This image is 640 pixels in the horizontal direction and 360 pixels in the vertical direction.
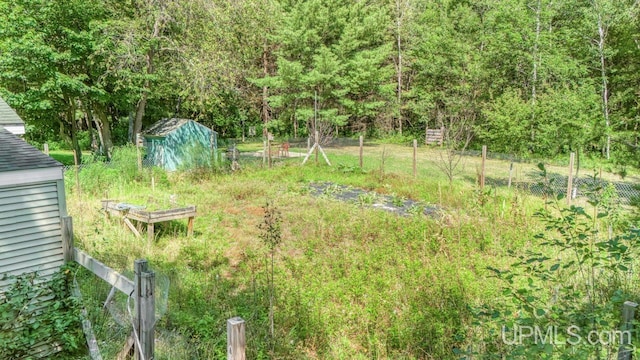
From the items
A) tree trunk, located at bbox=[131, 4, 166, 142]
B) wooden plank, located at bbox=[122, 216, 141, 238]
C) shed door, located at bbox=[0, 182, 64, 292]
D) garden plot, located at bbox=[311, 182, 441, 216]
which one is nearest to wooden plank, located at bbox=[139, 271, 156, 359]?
shed door, located at bbox=[0, 182, 64, 292]

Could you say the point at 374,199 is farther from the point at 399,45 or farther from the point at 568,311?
the point at 399,45

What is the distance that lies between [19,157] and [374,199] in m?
7.30

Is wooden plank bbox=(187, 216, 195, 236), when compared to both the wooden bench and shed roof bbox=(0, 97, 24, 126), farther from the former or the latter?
the wooden bench

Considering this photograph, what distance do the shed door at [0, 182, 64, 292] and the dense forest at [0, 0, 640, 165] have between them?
5704 mm

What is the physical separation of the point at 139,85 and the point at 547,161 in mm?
13492

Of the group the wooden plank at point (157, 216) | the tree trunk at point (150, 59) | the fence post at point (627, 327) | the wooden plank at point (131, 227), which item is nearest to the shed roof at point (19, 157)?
the wooden plank at point (157, 216)

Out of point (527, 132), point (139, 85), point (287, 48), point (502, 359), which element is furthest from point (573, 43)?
point (502, 359)

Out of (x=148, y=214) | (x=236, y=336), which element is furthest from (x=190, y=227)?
(x=236, y=336)

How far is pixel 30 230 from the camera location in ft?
14.6

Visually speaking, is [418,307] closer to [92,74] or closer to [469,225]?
[469,225]

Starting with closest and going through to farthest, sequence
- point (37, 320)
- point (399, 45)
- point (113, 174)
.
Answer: point (37, 320) → point (113, 174) → point (399, 45)

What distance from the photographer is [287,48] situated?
A: 2338 centimetres

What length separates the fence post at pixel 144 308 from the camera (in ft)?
9.06

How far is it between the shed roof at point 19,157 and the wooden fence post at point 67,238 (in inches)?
27.9
